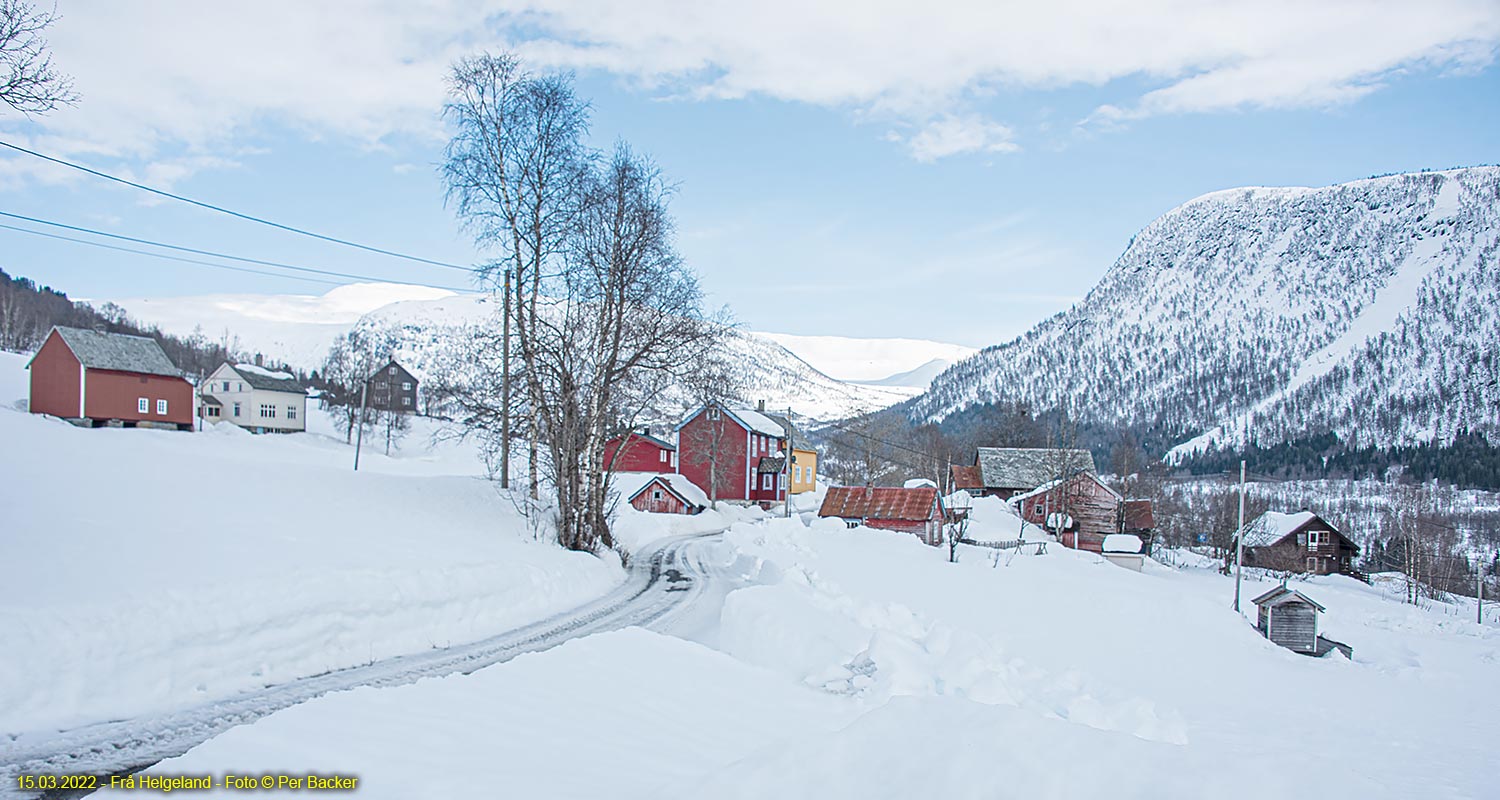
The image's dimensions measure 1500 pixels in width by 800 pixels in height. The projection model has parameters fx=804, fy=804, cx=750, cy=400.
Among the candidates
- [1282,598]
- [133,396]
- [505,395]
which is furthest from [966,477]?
[133,396]

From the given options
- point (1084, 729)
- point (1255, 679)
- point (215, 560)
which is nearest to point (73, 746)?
point (215, 560)

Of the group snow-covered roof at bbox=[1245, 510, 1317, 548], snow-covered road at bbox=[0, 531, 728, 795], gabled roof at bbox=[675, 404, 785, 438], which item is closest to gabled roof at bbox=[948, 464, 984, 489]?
snow-covered roof at bbox=[1245, 510, 1317, 548]

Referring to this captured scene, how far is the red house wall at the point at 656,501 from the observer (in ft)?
140

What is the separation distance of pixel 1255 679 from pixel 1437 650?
58.4ft

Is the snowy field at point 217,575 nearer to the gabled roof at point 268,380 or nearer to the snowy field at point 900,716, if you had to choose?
the snowy field at point 900,716

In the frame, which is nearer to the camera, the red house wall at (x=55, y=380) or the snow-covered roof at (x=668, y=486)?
the red house wall at (x=55, y=380)

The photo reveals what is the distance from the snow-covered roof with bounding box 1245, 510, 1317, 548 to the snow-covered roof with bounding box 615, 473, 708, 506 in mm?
44906

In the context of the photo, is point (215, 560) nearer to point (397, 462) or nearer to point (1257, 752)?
point (1257, 752)

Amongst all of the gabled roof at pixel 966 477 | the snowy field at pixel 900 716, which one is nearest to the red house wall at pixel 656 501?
the snowy field at pixel 900 716

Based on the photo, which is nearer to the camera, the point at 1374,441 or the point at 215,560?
the point at 215,560

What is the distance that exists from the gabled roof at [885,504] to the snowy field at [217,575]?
22579 mm

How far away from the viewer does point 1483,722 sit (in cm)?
1656

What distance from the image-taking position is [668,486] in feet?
141

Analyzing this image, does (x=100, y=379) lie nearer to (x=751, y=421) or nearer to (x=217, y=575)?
(x=751, y=421)
